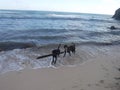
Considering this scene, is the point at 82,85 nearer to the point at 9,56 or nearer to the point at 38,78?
the point at 38,78

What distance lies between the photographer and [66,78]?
9688 mm

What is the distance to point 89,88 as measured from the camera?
328 inches

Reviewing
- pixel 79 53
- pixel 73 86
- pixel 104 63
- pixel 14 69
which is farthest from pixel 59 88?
pixel 79 53

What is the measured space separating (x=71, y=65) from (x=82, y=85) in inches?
142

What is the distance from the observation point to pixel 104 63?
12672mm

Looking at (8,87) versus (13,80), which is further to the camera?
(13,80)

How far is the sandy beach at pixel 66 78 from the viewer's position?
8547mm

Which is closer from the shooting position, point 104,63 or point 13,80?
point 13,80

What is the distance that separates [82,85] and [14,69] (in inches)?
167

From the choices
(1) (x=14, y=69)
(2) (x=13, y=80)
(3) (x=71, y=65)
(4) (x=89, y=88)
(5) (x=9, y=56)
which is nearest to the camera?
(4) (x=89, y=88)

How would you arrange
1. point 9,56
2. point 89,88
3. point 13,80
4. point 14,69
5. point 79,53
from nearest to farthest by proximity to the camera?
point 89,88
point 13,80
point 14,69
point 9,56
point 79,53

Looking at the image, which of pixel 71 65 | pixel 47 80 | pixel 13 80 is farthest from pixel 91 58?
pixel 13 80

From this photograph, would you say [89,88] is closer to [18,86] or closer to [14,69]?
Answer: [18,86]

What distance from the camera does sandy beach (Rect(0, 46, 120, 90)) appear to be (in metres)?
8.55
